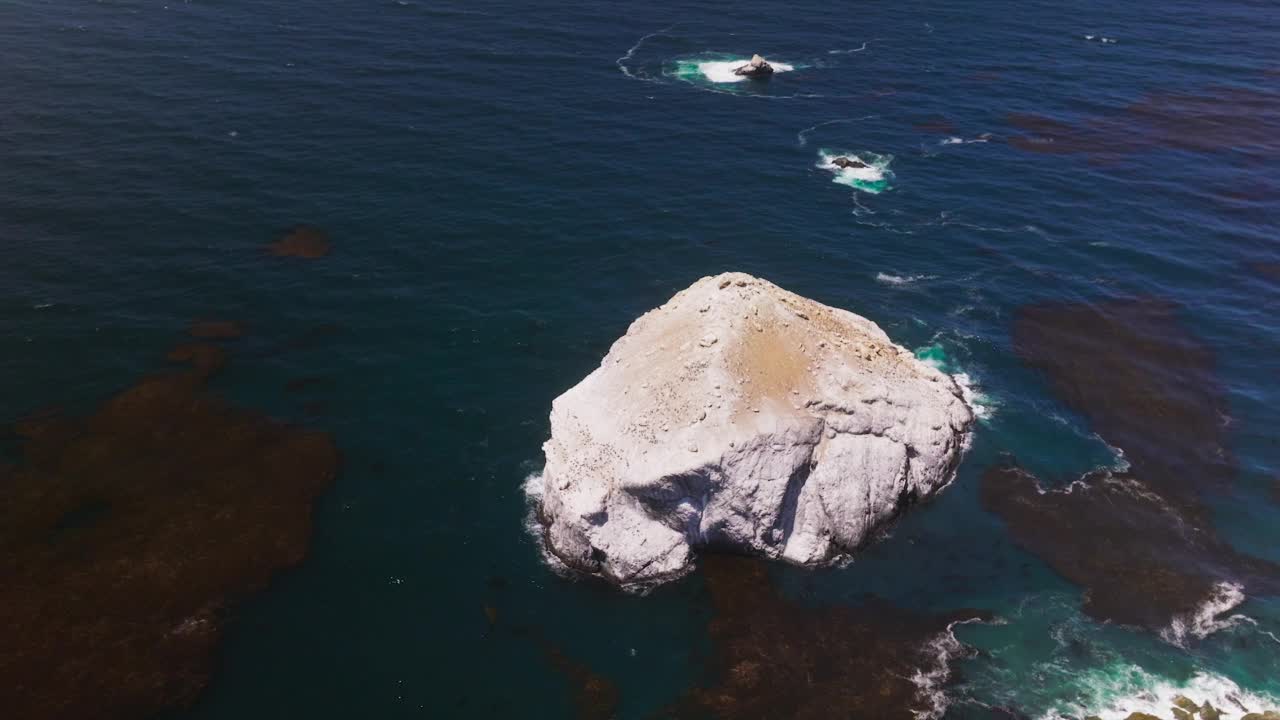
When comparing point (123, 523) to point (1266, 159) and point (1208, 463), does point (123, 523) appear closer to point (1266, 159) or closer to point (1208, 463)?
point (1208, 463)

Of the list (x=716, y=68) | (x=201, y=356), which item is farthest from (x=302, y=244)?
(x=716, y=68)

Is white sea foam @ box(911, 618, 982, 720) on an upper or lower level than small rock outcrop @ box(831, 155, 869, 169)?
lower

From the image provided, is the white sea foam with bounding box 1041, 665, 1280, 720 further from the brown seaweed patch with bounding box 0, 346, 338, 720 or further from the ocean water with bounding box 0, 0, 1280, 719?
the brown seaweed patch with bounding box 0, 346, 338, 720

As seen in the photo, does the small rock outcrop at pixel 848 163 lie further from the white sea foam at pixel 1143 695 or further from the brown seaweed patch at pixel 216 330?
the brown seaweed patch at pixel 216 330

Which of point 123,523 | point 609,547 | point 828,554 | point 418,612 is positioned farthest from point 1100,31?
point 123,523

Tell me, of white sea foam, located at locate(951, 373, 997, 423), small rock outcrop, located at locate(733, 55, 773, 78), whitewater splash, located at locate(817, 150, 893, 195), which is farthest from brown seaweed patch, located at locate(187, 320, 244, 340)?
small rock outcrop, located at locate(733, 55, 773, 78)
